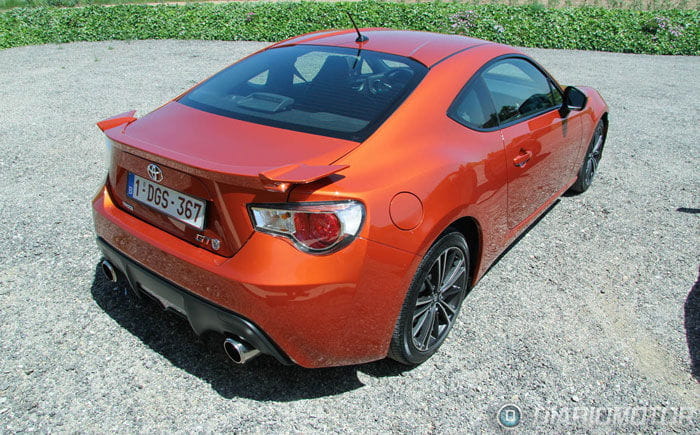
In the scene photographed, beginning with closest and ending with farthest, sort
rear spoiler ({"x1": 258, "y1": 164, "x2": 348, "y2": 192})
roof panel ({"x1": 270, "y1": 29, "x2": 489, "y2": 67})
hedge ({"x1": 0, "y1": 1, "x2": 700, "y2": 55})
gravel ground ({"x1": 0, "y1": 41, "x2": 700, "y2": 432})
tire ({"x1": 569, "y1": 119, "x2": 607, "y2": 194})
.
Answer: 1. rear spoiler ({"x1": 258, "y1": 164, "x2": 348, "y2": 192})
2. gravel ground ({"x1": 0, "y1": 41, "x2": 700, "y2": 432})
3. roof panel ({"x1": 270, "y1": 29, "x2": 489, "y2": 67})
4. tire ({"x1": 569, "y1": 119, "x2": 607, "y2": 194})
5. hedge ({"x1": 0, "y1": 1, "x2": 700, "y2": 55})

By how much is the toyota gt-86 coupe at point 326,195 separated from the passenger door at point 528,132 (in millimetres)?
24

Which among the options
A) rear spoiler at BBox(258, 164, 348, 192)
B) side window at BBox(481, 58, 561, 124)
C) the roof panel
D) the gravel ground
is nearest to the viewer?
rear spoiler at BBox(258, 164, 348, 192)

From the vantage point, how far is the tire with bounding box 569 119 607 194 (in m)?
4.97

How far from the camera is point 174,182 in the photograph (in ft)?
7.86

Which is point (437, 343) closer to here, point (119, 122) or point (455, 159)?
point (455, 159)

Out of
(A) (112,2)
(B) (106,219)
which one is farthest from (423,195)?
(A) (112,2)

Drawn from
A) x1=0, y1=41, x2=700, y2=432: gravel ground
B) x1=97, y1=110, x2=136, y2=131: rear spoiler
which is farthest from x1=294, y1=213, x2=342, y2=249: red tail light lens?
x1=97, y1=110, x2=136, y2=131: rear spoiler

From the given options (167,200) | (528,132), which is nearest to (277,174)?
(167,200)

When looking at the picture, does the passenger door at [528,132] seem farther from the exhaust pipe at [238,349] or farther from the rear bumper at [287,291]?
the exhaust pipe at [238,349]

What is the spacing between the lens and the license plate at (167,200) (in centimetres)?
236

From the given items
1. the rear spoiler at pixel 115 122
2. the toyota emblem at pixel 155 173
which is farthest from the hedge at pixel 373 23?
the toyota emblem at pixel 155 173

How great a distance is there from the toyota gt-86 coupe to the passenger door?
0.02 metres

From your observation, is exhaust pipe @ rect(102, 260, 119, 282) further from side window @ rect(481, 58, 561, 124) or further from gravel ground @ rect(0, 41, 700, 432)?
side window @ rect(481, 58, 561, 124)

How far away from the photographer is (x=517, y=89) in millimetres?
3617
